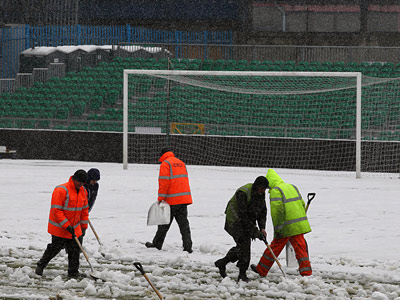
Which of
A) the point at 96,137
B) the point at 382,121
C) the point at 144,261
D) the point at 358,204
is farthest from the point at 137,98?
the point at 144,261

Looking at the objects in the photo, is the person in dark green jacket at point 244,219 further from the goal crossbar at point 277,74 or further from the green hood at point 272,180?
the goal crossbar at point 277,74

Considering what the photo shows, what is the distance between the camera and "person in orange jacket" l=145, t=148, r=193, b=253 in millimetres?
10977

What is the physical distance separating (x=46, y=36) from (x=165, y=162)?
83.5 ft

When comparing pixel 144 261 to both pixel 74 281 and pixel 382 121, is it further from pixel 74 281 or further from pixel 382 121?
pixel 382 121

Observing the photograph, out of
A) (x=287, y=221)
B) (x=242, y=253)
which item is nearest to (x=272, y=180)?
(x=287, y=221)

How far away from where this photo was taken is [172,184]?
1103 centimetres

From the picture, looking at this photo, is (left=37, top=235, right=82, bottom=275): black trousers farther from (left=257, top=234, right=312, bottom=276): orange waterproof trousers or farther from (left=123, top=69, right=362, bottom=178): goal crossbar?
(left=123, top=69, right=362, bottom=178): goal crossbar

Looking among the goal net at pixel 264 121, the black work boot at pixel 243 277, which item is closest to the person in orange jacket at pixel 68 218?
the black work boot at pixel 243 277


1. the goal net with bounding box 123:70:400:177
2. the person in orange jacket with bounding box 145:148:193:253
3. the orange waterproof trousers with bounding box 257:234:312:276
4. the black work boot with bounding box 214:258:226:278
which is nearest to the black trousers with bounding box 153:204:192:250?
the person in orange jacket with bounding box 145:148:193:253

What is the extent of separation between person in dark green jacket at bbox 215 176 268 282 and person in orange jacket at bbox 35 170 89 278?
178cm

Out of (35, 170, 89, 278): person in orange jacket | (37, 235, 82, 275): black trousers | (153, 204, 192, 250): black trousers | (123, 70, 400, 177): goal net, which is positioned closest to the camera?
(35, 170, 89, 278): person in orange jacket

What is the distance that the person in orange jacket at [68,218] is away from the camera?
8.95 metres

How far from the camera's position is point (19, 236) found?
469 inches

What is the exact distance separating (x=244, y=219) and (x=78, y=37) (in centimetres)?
2701
